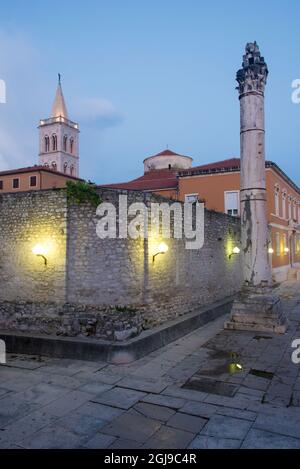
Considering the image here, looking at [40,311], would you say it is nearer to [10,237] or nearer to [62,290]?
[62,290]

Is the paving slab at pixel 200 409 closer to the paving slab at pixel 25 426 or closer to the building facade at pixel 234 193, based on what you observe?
the paving slab at pixel 25 426

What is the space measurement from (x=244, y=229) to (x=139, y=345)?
16.5 feet

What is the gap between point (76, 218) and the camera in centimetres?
981

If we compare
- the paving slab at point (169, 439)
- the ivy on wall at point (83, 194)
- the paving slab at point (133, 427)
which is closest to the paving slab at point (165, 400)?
the paving slab at point (133, 427)

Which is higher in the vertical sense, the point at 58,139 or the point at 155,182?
the point at 58,139

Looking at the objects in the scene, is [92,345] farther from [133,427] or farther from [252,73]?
[252,73]

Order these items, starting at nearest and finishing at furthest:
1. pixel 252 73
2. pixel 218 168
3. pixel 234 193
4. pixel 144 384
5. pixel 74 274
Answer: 1. pixel 144 384
2. pixel 74 274
3. pixel 252 73
4. pixel 234 193
5. pixel 218 168

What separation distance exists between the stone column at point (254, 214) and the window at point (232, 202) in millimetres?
13443

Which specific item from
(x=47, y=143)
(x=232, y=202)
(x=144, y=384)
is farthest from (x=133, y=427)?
(x=47, y=143)

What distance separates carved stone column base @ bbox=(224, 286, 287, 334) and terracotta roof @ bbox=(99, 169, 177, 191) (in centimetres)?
1683

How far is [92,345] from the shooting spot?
27.8ft

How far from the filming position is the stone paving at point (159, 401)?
4.90m

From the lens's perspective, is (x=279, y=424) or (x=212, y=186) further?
(x=212, y=186)

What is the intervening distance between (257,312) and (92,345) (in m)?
5.21
